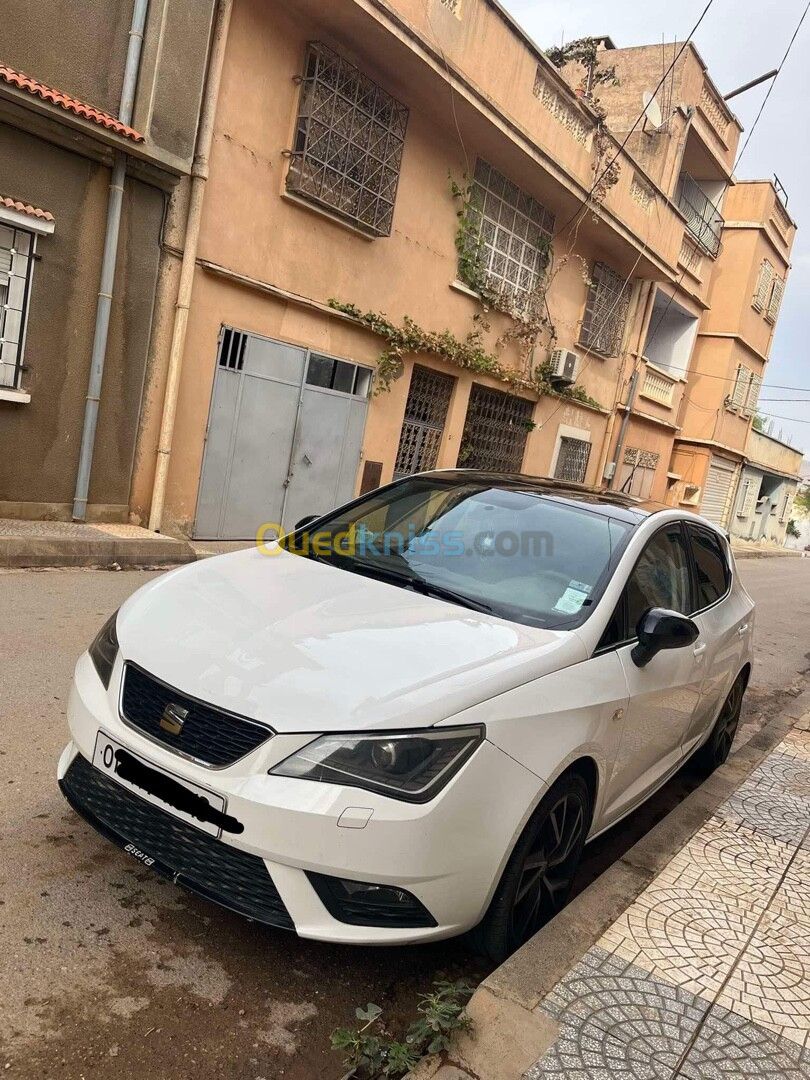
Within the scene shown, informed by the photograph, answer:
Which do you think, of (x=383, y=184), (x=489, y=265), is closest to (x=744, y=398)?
(x=489, y=265)

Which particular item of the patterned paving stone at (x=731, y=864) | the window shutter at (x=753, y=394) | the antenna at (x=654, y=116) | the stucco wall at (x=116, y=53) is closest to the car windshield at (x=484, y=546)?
the patterned paving stone at (x=731, y=864)

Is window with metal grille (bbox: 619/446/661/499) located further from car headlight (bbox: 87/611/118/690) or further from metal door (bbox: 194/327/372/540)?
car headlight (bbox: 87/611/118/690)

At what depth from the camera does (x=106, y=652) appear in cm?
265

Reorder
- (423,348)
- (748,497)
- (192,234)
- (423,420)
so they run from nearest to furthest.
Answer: (192,234), (423,348), (423,420), (748,497)

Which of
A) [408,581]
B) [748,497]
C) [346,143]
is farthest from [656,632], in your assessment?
[748,497]

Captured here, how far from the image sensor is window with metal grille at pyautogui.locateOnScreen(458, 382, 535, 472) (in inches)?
539

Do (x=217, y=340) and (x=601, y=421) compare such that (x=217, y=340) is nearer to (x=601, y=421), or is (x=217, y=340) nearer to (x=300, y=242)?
(x=300, y=242)

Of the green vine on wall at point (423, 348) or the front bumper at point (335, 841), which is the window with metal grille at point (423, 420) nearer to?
the green vine on wall at point (423, 348)

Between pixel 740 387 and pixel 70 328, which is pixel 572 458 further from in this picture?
pixel 70 328

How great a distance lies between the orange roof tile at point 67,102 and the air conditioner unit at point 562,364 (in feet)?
28.2

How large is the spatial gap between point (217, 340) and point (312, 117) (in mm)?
2851

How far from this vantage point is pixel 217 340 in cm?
923

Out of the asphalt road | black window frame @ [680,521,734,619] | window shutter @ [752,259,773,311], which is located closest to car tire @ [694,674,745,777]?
black window frame @ [680,521,734,619]

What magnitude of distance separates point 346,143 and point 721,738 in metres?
8.34
